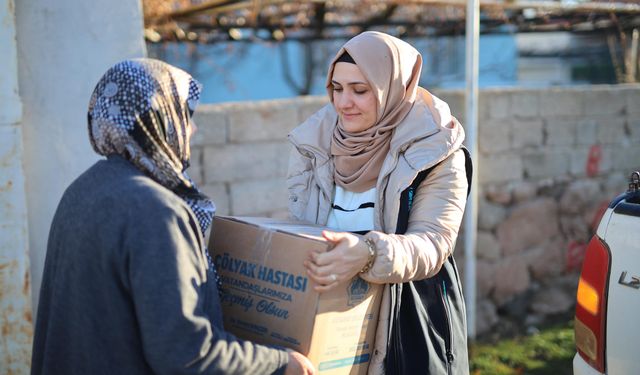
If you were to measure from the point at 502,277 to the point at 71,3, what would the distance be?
384 centimetres

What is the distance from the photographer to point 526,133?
19.2ft

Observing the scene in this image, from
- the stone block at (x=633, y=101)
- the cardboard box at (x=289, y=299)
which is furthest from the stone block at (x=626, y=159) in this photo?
the cardboard box at (x=289, y=299)

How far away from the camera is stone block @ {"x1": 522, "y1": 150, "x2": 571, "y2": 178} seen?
5902mm

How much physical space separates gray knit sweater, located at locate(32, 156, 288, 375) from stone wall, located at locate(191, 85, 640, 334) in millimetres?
3145

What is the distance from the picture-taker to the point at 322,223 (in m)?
2.51

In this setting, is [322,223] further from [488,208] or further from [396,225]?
[488,208]

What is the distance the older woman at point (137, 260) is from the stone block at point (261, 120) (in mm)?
2627

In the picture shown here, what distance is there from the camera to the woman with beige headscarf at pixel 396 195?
2203mm

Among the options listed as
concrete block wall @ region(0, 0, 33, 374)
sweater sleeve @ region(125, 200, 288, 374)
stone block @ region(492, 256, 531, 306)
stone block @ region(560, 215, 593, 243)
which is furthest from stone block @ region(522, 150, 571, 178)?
sweater sleeve @ region(125, 200, 288, 374)

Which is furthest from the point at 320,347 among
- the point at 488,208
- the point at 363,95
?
the point at 488,208

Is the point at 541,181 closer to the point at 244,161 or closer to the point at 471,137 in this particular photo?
the point at 471,137

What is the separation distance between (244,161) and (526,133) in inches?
97.9

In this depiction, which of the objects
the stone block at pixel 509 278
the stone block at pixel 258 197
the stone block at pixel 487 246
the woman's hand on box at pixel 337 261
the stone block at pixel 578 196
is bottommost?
the stone block at pixel 509 278

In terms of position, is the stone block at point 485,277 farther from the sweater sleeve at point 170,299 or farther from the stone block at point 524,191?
the sweater sleeve at point 170,299
